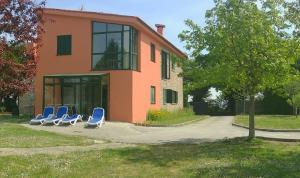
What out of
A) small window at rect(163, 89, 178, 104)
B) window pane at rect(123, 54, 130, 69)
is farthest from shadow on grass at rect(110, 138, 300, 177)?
small window at rect(163, 89, 178, 104)

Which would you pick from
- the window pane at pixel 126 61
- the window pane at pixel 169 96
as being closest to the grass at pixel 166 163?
the window pane at pixel 126 61

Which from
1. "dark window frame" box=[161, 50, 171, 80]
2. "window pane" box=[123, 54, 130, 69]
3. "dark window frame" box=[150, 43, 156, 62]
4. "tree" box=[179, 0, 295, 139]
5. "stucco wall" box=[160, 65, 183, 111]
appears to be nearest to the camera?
"tree" box=[179, 0, 295, 139]

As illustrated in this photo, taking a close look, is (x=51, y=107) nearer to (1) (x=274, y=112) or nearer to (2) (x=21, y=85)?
(2) (x=21, y=85)

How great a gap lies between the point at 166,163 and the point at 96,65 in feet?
56.7

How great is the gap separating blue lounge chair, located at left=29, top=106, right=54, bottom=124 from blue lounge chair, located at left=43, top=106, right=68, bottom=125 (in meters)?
0.31

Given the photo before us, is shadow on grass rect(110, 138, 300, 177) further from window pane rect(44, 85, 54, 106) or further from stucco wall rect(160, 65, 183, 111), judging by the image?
stucco wall rect(160, 65, 183, 111)

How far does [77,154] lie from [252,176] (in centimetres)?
547

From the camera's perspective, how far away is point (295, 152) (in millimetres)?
15648

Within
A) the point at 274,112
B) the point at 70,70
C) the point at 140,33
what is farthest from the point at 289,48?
the point at 274,112

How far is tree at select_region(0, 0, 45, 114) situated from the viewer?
11688mm

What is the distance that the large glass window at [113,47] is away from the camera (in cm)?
2947

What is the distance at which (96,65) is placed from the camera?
3033cm

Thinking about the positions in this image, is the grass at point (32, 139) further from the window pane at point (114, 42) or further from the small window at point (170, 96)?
the small window at point (170, 96)

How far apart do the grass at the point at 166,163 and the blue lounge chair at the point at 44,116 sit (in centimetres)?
1193
